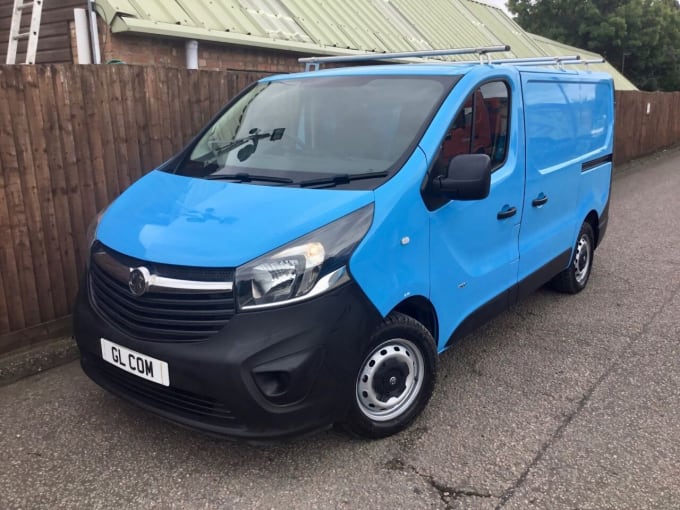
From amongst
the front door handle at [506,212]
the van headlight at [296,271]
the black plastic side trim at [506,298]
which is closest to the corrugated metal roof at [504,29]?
the black plastic side trim at [506,298]

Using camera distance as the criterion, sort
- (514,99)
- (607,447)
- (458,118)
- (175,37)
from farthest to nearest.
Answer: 1. (175,37)
2. (514,99)
3. (458,118)
4. (607,447)

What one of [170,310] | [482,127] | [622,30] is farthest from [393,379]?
[622,30]

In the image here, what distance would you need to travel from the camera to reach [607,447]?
3.20m

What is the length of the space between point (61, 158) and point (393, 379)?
2.86m

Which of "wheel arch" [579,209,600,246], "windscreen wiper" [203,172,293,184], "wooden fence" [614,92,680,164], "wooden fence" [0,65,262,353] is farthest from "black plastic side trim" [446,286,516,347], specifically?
"wooden fence" [614,92,680,164]

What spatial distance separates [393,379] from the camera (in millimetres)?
3201

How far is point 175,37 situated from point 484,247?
521 centimetres

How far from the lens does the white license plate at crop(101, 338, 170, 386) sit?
9.21ft

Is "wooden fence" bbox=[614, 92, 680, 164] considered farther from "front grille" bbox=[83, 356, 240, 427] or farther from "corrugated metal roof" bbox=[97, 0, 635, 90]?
"front grille" bbox=[83, 356, 240, 427]

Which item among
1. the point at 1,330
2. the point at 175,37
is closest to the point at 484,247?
the point at 1,330

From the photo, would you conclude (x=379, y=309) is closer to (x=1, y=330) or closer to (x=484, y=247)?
(x=484, y=247)

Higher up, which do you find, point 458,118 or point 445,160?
point 458,118

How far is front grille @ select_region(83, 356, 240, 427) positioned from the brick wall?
16.7 feet

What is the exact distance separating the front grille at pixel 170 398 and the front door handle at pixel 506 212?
207cm
